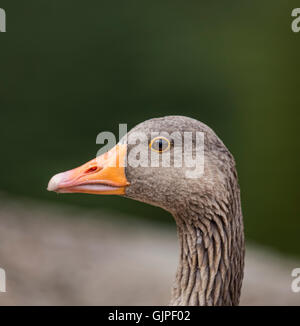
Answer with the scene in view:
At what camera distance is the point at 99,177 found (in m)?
3.62

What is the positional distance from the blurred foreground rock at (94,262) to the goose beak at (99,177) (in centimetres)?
354

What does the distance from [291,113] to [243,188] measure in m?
1.90

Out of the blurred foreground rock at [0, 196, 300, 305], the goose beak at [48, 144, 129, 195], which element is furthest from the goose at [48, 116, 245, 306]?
the blurred foreground rock at [0, 196, 300, 305]

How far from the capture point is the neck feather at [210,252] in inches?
146

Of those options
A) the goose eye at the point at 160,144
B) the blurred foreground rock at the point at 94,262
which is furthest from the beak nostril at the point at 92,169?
the blurred foreground rock at the point at 94,262

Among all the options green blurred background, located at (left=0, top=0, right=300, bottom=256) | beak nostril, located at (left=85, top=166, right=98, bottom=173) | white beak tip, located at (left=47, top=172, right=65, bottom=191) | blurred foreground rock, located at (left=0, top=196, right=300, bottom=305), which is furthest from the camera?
green blurred background, located at (left=0, top=0, right=300, bottom=256)

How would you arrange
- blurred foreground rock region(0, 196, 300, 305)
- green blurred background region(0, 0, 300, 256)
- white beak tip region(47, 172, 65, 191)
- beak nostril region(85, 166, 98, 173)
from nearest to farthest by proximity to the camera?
1. white beak tip region(47, 172, 65, 191)
2. beak nostril region(85, 166, 98, 173)
3. blurred foreground rock region(0, 196, 300, 305)
4. green blurred background region(0, 0, 300, 256)

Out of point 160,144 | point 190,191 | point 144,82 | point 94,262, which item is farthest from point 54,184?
point 144,82

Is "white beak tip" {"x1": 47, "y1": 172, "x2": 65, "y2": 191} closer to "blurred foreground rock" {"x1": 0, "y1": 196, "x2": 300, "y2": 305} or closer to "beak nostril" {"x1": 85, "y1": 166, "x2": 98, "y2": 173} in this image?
"beak nostril" {"x1": 85, "y1": 166, "x2": 98, "y2": 173}

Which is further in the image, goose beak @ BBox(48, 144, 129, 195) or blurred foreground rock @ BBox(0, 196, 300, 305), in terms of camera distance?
blurred foreground rock @ BBox(0, 196, 300, 305)

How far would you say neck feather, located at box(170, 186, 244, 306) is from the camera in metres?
3.71

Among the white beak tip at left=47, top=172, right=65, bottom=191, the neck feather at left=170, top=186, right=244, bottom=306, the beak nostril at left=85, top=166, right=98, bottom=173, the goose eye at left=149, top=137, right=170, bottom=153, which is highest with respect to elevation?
the goose eye at left=149, top=137, right=170, bottom=153

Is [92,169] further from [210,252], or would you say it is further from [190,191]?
[210,252]

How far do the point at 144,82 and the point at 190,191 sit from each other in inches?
295
